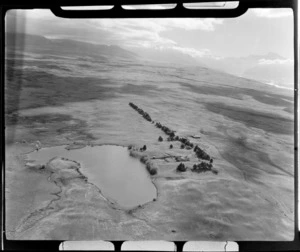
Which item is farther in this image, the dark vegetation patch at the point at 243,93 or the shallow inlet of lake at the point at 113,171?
the dark vegetation patch at the point at 243,93

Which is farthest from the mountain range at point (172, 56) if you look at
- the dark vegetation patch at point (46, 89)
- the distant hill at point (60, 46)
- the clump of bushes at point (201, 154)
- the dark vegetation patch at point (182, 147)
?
the clump of bushes at point (201, 154)

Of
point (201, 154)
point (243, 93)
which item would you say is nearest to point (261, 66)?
point (243, 93)

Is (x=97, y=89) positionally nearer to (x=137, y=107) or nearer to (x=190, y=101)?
(x=137, y=107)

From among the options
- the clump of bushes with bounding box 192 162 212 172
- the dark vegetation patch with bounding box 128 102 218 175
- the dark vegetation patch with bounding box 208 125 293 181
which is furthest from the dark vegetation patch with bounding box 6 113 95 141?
the dark vegetation patch with bounding box 208 125 293 181

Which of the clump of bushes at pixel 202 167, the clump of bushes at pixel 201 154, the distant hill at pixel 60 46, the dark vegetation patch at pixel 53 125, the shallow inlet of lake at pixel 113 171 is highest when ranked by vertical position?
the distant hill at pixel 60 46

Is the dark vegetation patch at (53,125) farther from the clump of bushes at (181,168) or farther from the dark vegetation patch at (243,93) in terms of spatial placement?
the dark vegetation patch at (243,93)

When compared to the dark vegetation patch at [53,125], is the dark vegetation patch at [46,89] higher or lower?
higher
